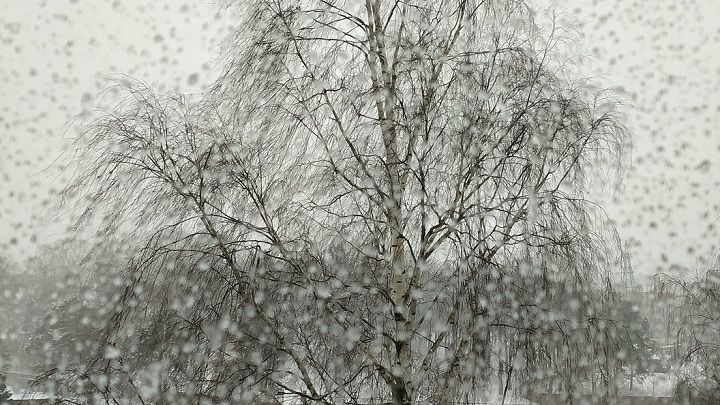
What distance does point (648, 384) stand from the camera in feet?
120

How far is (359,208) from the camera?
4.90 metres

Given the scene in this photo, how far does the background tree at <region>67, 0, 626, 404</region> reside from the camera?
4406 millimetres

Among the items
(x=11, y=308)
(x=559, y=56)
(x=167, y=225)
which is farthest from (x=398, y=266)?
(x=11, y=308)

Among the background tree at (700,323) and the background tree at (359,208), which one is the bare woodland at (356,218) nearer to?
the background tree at (359,208)

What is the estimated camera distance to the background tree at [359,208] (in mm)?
4406

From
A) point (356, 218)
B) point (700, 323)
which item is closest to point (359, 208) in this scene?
point (356, 218)

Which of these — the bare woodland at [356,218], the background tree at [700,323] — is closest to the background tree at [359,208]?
the bare woodland at [356,218]

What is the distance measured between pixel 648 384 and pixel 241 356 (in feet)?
126

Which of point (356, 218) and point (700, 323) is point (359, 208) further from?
point (700, 323)

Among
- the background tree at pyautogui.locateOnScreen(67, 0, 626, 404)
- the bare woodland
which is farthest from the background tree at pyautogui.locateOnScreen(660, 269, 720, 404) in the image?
the background tree at pyautogui.locateOnScreen(67, 0, 626, 404)

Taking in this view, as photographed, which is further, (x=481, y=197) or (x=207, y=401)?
(x=481, y=197)

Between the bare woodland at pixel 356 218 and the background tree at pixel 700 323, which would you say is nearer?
the bare woodland at pixel 356 218

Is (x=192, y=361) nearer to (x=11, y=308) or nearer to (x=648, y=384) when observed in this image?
(x=648, y=384)

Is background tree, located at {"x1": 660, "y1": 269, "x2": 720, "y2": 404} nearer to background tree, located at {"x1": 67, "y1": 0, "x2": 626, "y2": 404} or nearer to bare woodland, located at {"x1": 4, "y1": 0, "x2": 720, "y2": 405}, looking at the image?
bare woodland, located at {"x1": 4, "y1": 0, "x2": 720, "y2": 405}
